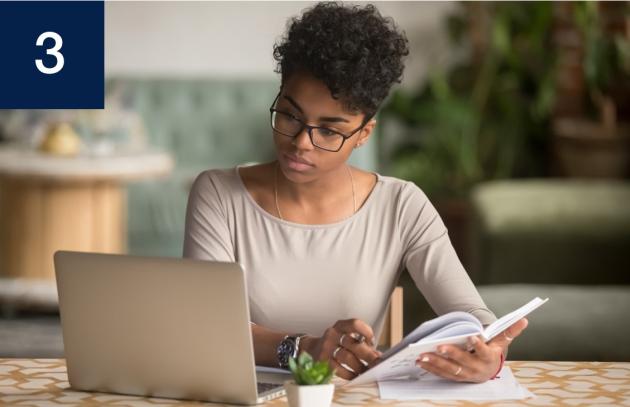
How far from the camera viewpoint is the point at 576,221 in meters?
4.50

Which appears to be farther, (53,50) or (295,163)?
(53,50)

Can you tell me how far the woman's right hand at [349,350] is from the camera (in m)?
1.90

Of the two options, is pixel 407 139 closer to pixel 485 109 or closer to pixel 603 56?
pixel 485 109

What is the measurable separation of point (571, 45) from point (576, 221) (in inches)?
95.5

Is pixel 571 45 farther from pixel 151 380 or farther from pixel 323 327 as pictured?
pixel 151 380

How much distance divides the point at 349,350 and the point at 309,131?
0.41 meters

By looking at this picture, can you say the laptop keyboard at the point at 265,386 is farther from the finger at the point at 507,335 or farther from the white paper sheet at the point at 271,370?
the finger at the point at 507,335

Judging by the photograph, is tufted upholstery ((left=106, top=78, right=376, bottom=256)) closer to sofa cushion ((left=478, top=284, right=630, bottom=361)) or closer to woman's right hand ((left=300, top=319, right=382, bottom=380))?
sofa cushion ((left=478, top=284, right=630, bottom=361))

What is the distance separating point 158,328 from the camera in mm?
1754

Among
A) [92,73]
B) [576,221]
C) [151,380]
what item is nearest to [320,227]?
[151,380]

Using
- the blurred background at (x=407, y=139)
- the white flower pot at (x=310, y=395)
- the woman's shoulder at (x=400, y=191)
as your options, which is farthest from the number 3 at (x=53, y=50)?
the white flower pot at (x=310, y=395)

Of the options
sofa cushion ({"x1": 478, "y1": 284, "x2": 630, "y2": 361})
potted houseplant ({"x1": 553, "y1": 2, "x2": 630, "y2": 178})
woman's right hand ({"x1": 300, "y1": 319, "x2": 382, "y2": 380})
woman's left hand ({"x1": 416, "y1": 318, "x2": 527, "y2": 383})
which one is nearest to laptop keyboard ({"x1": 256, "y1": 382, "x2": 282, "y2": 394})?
woman's right hand ({"x1": 300, "y1": 319, "x2": 382, "y2": 380})

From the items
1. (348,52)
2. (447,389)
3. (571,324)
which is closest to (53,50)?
(571,324)

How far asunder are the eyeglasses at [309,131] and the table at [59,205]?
358 cm
